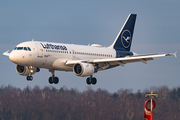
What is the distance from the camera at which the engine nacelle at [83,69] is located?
5884cm

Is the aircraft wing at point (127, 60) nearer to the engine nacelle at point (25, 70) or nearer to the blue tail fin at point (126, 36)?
the engine nacelle at point (25, 70)

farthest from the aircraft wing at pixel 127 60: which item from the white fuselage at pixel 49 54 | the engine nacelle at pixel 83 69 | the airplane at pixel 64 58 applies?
the white fuselage at pixel 49 54

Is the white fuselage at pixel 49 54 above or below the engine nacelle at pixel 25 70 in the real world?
above

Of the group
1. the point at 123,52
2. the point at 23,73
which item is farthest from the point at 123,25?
the point at 23,73

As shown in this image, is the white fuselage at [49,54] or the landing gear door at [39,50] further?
the landing gear door at [39,50]

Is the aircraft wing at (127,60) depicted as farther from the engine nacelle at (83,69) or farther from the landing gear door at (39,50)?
the landing gear door at (39,50)

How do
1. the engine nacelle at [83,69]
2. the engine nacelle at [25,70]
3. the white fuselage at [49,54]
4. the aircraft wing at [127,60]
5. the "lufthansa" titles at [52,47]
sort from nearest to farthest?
the white fuselage at [49,54] < the aircraft wing at [127,60] < the "lufthansa" titles at [52,47] < the engine nacelle at [83,69] < the engine nacelle at [25,70]

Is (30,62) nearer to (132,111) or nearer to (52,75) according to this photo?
(52,75)

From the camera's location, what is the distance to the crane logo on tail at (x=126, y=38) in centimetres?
7325

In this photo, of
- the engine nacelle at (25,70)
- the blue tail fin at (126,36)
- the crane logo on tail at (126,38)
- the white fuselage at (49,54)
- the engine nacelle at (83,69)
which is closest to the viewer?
the white fuselage at (49,54)

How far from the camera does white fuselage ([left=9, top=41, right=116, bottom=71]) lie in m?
56.3

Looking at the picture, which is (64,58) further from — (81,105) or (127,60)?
(81,105)

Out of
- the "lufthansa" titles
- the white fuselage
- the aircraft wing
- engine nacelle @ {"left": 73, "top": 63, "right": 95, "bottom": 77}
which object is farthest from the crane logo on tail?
the "lufthansa" titles

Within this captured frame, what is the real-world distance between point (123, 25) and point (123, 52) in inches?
229
